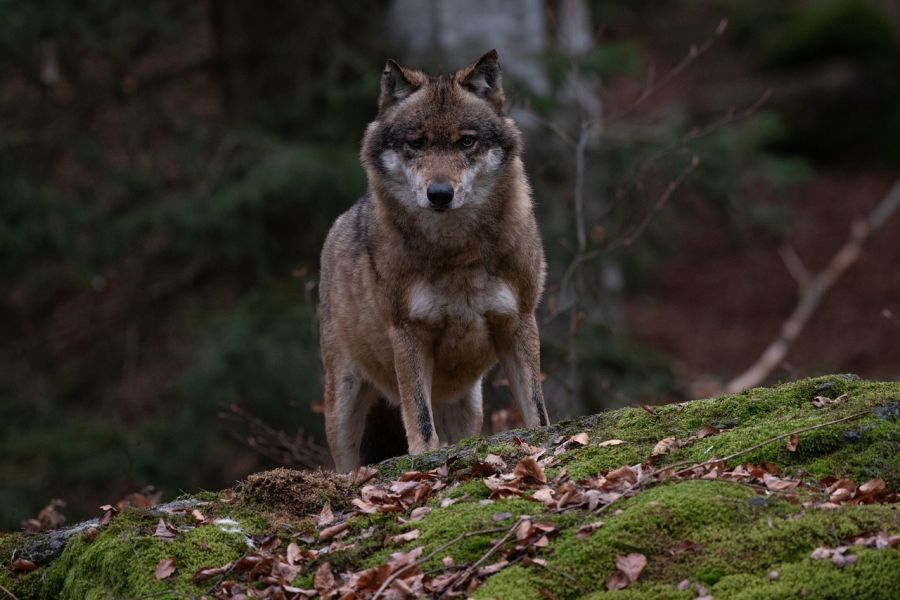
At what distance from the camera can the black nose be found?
22.2 feet

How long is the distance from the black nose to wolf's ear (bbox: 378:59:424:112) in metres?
0.88

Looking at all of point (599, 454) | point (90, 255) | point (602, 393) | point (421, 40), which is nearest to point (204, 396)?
point (90, 255)

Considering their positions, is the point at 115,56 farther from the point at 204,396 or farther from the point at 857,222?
the point at 857,222

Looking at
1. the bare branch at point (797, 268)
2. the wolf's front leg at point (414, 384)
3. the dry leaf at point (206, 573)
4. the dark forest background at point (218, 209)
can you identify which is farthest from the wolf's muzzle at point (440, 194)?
the bare branch at point (797, 268)

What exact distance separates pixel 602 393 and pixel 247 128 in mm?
5739

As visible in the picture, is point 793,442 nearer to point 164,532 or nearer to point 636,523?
point 636,523

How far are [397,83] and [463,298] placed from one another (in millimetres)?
1486

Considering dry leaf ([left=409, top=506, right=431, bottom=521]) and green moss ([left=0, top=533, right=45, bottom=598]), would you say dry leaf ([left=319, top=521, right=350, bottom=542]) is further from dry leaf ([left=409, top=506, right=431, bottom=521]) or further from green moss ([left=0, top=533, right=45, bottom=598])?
green moss ([left=0, top=533, right=45, bottom=598])

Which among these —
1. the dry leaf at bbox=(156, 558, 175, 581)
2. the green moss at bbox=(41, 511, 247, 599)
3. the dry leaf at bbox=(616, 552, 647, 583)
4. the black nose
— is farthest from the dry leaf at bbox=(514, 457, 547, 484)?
the black nose

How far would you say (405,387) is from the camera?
282 inches

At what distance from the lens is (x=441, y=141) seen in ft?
23.1

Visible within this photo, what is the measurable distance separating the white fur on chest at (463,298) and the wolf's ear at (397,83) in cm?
124

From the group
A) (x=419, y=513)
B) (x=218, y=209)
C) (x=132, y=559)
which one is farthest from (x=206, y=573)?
(x=218, y=209)

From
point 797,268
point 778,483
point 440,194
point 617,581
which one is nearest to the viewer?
point 617,581
